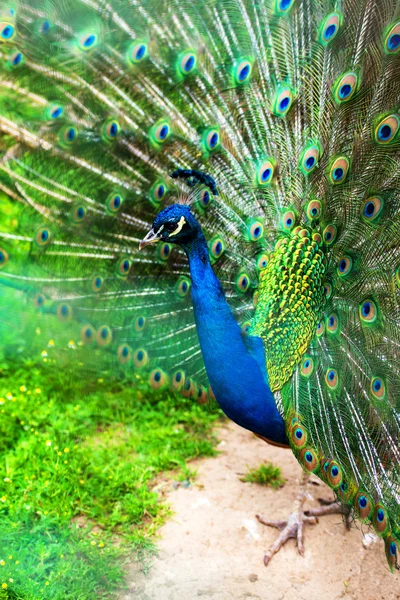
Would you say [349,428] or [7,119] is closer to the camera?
[349,428]

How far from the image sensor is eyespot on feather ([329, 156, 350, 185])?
91.9 inches

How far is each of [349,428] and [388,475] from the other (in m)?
0.21

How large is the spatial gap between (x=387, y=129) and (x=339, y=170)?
9.2 inches

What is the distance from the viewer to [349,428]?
2.23m

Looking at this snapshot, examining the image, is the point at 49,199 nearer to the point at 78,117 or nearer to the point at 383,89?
the point at 78,117

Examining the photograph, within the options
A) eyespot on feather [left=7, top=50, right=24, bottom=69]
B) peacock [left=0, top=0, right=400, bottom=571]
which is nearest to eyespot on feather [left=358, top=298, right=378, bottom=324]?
peacock [left=0, top=0, right=400, bottom=571]

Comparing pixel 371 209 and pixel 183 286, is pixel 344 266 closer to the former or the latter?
pixel 371 209

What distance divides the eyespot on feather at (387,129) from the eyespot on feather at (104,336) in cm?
147

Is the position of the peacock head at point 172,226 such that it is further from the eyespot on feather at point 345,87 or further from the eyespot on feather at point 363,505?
the eyespot on feather at point 363,505

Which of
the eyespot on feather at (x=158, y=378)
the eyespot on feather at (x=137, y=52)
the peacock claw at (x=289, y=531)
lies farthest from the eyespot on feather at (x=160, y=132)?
the peacock claw at (x=289, y=531)

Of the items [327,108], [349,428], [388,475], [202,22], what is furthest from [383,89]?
[388,475]

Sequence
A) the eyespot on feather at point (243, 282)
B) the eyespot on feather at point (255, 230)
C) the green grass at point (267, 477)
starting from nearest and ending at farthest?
the eyespot on feather at point (255, 230), the eyespot on feather at point (243, 282), the green grass at point (267, 477)

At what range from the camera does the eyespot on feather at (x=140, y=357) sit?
290cm

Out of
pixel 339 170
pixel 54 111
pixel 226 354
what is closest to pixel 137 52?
pixel 54 111
